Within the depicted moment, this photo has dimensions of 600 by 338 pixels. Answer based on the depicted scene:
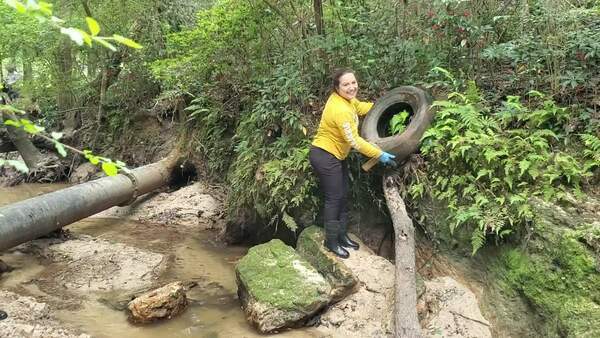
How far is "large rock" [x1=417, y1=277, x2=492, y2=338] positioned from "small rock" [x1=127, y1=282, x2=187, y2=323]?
280 centimetres

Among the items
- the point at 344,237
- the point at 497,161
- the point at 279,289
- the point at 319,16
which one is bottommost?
the point at 279,289

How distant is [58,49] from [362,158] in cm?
1054

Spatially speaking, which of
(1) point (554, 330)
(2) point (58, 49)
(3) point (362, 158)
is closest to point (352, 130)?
(3) point (362, 158)

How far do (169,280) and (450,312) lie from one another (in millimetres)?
3823

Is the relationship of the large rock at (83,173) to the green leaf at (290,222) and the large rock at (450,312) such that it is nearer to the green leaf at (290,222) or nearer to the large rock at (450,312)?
the green leaf at (290,222)

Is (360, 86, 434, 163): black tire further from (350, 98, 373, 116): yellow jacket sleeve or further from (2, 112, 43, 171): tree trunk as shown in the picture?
(2, 112, 43, 171): tree trunk

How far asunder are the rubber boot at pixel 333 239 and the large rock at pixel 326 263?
74mm

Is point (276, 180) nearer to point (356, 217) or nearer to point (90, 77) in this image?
point (356, 217)

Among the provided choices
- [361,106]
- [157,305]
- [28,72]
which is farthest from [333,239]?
[28,72]

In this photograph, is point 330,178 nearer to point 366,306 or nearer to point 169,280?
point 366,306

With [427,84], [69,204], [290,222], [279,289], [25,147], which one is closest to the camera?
[279,289]

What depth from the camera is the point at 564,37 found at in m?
5.82

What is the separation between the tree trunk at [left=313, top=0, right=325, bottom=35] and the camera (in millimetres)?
7820

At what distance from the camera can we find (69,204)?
7445 millimetres
